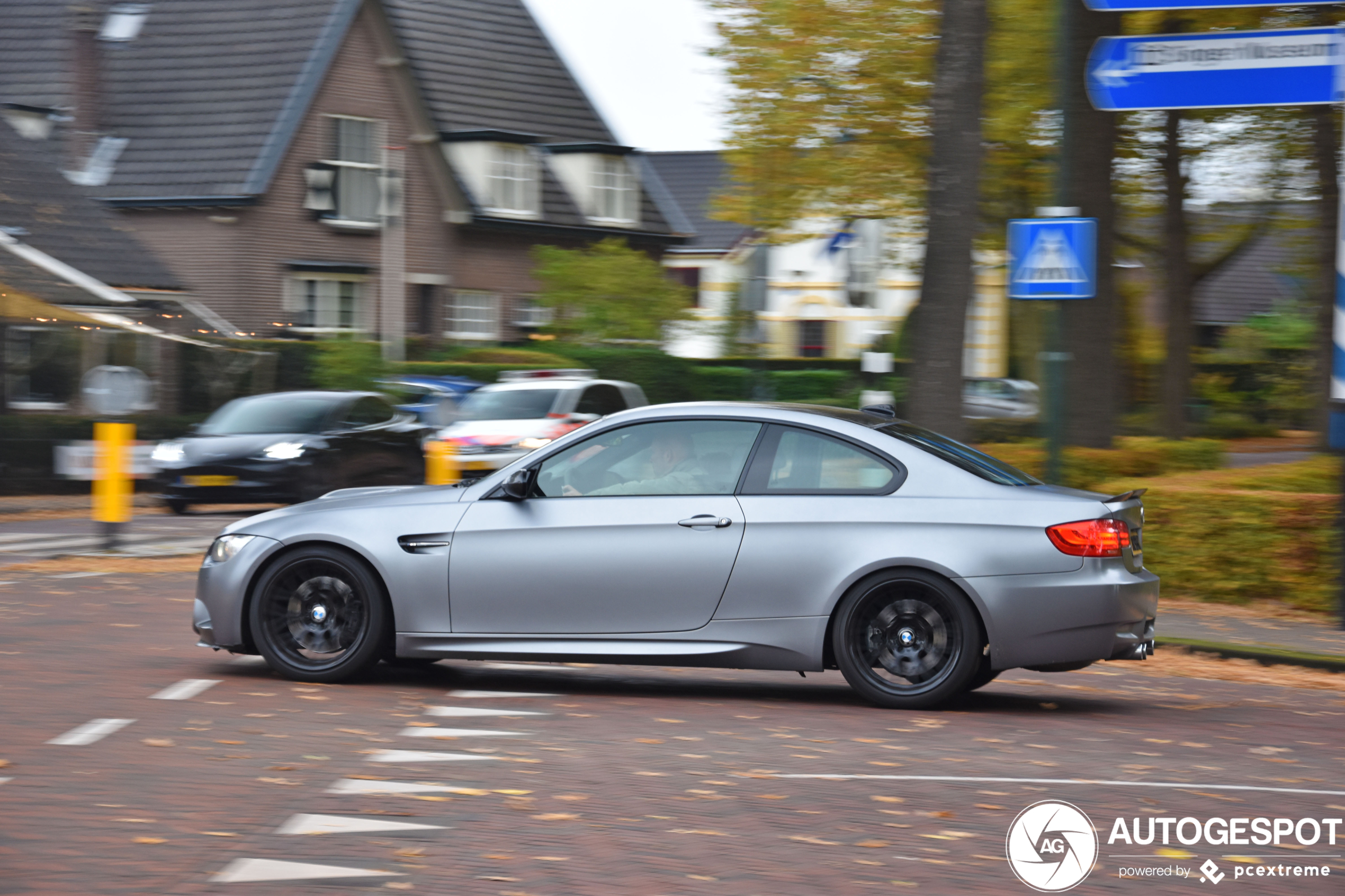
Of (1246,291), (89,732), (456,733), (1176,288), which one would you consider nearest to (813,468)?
(456,733)

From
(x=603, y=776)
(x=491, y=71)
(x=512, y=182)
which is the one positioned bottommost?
(x=603, y=776)

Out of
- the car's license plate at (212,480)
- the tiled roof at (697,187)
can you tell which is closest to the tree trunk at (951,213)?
the car's license plate at (212,480)

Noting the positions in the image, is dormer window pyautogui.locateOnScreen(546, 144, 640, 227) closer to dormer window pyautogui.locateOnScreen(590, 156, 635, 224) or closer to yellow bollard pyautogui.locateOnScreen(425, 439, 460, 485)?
dormer window pyautogui.locateOnScreen(590, 156, 635, 224)

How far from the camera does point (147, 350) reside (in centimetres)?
2664

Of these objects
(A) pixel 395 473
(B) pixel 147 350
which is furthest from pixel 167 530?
(B) pixel 147 350

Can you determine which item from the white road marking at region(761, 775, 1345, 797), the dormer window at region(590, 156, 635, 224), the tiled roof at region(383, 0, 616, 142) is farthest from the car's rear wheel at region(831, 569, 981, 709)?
the dormer window at region(590, 156, 635, 224)

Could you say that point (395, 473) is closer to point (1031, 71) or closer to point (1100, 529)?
point (1031, 71)

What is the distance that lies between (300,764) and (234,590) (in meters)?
2.21

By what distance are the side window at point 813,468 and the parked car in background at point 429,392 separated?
15766mm

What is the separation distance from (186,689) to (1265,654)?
6290mm

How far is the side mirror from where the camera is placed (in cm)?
838

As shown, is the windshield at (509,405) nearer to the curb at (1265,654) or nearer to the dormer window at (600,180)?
the curb at (1265,654)

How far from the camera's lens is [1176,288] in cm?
3081

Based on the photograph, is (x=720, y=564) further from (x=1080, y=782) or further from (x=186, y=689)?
(x=186, y=689)
